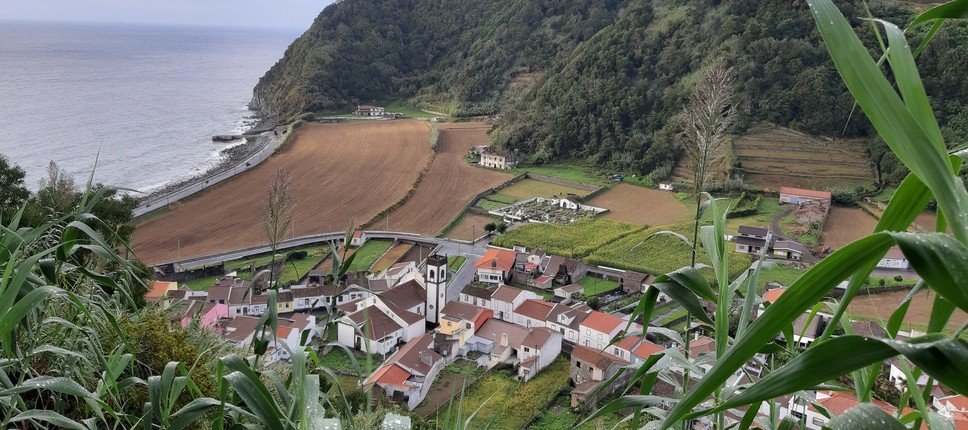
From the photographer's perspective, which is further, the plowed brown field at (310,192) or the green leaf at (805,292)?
the plowed brown field at (310,192)

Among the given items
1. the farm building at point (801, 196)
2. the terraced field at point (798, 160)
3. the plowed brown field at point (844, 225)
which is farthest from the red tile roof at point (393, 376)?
the terraced field at point (798, 160)

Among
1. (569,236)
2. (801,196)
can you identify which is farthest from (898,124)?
(801,196)

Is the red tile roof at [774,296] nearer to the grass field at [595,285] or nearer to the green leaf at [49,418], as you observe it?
the green leaf at [49,418]

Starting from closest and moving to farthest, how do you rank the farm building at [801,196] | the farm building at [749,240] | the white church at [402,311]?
the white church at [402,311], the farm building at [749,240], the farm building at [801,196]

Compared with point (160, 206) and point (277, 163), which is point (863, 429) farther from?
point (277, 163)

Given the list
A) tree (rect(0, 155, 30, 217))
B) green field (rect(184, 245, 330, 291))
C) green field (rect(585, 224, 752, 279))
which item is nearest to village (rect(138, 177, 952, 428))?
green field (rect(184, 245, 330, 291))

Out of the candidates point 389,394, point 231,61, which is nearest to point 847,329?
point 389,394

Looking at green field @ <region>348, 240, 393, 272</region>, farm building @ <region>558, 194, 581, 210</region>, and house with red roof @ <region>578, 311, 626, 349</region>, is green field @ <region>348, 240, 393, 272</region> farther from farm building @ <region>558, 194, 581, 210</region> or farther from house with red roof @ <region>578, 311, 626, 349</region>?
farm building @ <region>558, 194, 581, 210</region>
